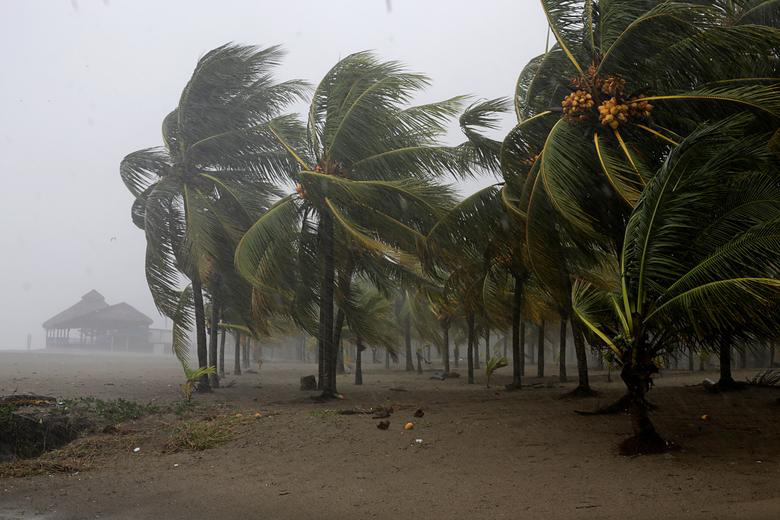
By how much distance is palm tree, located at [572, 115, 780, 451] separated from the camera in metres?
6.68

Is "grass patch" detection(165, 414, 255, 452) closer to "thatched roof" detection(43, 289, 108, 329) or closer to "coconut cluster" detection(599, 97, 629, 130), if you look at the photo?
"coconut cluster" detection(599, 97, 629, 130)

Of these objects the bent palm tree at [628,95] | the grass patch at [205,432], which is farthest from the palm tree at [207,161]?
the bent palm tree at [628,95]

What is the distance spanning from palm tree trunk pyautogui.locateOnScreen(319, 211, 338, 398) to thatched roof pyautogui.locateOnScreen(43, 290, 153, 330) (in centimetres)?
5956

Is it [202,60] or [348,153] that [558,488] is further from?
[202,60]

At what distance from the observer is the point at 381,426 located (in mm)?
9383

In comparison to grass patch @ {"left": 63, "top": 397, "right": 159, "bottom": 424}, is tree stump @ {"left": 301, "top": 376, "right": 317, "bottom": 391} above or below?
below

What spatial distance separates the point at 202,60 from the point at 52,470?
11.0 metres

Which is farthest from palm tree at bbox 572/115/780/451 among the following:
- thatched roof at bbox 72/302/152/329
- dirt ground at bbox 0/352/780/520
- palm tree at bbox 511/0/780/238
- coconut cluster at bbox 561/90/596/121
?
thatched roof at bbox 72/302/152/329

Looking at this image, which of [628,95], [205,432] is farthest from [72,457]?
[628,95]

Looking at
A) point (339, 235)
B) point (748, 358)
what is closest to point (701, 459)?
point (339, 235)

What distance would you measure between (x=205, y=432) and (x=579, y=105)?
316 inches

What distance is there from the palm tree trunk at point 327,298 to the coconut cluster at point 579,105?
241 inches

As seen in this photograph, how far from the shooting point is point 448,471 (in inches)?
288

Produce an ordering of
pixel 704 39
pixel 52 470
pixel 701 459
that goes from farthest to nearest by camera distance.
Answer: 1. pixel 704 39
2. pixel 52 470
3. pixel 701 459
